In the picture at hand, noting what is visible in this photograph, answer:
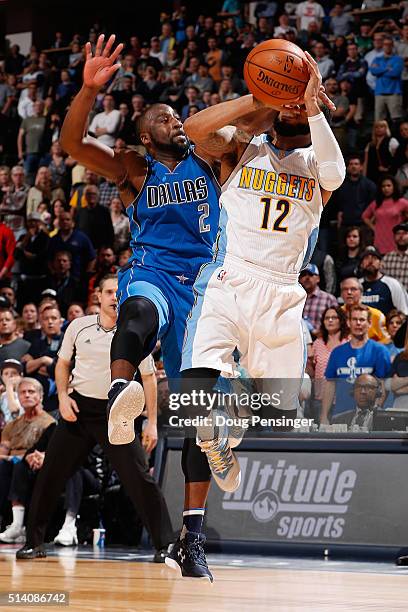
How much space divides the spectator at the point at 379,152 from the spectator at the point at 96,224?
332cm

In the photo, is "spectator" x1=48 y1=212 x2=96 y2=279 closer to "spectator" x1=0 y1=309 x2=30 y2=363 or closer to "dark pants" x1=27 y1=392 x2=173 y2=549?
"spectator" x1=0 y1=309 x2=30 y2=363

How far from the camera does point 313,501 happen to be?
757cm

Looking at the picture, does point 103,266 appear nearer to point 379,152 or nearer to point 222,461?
point 379,152

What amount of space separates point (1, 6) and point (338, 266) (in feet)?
43.4

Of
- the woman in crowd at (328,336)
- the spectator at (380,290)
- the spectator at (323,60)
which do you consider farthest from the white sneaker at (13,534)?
the spectator at (323,60)

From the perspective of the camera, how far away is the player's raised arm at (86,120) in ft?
17.2

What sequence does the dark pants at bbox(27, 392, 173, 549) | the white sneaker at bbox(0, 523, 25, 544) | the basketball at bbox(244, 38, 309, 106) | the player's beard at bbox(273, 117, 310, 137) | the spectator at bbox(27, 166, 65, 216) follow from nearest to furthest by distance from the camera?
the basketball at bbox(244, 38, 309, 106) < the player's beard at bbox(273, 117, 310, 137) < the dark pants at bbox(27, 392, 173, 549) < the white sneaker at bbox(0, 523, 25, 544) < the spectator at bbox(27, 166, 65, 216)

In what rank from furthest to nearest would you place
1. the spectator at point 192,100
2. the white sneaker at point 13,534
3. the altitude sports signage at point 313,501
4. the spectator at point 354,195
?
the spectator at point 192,100, the spectator at point 354,195, the white sneaker at point 13,534, the altitude sports signage at point 313,501

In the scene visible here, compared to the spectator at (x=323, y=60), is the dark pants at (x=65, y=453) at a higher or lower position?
lower

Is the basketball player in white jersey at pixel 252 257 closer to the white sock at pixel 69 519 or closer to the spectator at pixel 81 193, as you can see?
the white sock at pixel 69 519

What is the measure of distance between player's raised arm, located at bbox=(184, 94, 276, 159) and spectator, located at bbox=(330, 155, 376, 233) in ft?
24.0

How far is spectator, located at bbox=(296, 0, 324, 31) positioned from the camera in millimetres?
15703

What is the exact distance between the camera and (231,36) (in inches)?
640

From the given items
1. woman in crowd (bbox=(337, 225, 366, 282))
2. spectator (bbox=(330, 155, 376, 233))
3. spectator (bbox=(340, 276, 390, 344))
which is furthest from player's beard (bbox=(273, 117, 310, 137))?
spectator (bbox=(330, 155, 376, 233))
